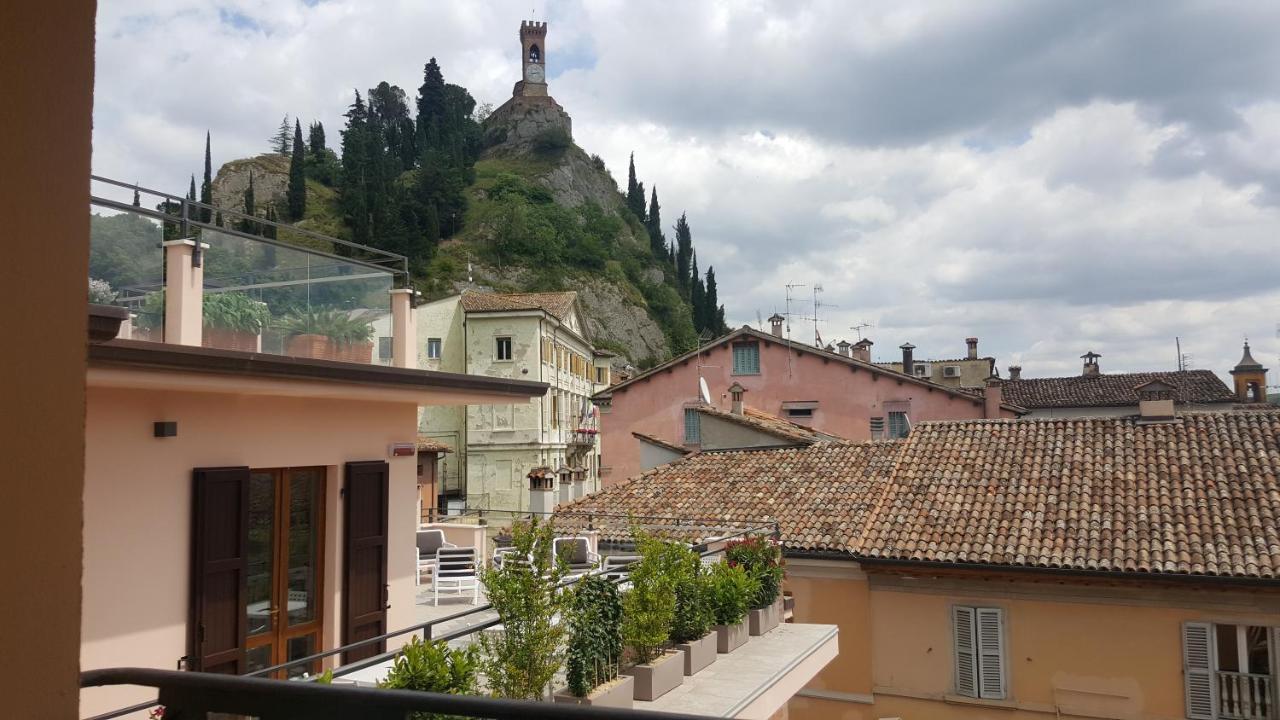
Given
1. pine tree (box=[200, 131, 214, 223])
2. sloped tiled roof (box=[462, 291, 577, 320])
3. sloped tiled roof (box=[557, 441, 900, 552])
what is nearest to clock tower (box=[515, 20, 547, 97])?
pine tree (box=[200, 131, 214, 223])

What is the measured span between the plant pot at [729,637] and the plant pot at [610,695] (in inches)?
83.3

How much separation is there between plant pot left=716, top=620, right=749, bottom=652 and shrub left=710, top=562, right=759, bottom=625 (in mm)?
57

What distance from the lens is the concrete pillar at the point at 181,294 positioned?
682cm

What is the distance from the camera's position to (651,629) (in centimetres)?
779

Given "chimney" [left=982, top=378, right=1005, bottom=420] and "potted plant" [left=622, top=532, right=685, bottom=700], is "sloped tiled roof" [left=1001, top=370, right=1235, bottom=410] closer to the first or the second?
"chimney" [left=982, top=378, right=1005, bottom=420]

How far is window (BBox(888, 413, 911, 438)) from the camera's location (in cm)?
2961

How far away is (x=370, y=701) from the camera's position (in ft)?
4.95

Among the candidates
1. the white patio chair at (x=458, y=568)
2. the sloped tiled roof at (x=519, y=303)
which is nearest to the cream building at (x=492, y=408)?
the sloped tiled roof at (x=519, y=303)

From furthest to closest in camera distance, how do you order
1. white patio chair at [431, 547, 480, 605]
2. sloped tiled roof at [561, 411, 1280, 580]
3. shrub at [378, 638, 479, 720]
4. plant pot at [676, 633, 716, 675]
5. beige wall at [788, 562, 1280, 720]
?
1. sloped tiled roof at [561, 411, 1280, 580]
2. beige wall at [788, 562, 1280, 720]
3. white patio chair at [431, 547, 480, 605]
4. plant pot at [676, 633, 716, 675]
5. shrub at [378, 638, 479, 720]

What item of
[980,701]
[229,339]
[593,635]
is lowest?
[980,701]

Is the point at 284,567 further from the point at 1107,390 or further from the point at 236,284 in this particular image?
the point at 1107,390

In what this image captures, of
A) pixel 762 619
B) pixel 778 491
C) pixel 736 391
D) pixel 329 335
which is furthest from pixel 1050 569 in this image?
pixel 736 391

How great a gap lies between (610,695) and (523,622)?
3.74ft

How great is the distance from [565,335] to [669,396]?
58.1 ft
